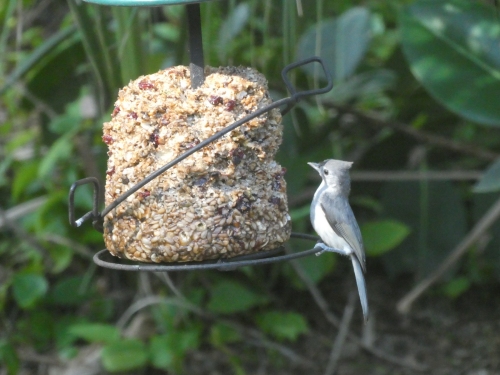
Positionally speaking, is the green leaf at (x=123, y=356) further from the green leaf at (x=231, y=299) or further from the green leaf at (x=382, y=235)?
the green leaf at (x=382, y=235)

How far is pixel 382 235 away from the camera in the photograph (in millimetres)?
4871

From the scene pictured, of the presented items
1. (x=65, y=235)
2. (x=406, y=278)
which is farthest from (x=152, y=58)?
(x=406, y=278)

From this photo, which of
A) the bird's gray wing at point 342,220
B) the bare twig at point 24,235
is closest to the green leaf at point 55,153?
the bare twig at point 24,235

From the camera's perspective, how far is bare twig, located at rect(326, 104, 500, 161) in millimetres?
4887

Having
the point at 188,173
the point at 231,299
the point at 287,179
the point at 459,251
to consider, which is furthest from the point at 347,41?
the point at 188,173

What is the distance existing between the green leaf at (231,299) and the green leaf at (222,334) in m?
0.16

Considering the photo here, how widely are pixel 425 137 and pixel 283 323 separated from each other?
161cm

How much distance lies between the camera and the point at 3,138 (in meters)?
5.95

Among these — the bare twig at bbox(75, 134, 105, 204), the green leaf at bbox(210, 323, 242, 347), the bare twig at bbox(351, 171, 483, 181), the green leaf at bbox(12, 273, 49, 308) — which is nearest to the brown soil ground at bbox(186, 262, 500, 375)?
the green leaf at bbox(210, 323, 242, 347)

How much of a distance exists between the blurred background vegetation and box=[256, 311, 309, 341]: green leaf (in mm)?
20

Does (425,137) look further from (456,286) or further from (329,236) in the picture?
(329,236)

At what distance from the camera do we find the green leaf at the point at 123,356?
14.8ft

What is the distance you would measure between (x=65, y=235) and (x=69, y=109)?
0.87 meters

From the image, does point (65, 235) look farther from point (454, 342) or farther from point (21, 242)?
point (454, 342)
